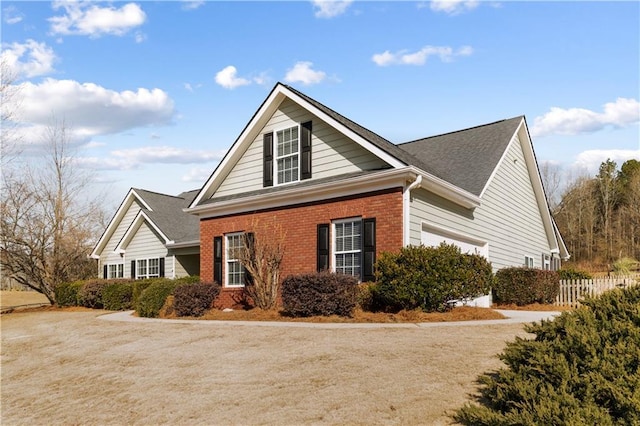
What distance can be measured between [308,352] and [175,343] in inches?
134

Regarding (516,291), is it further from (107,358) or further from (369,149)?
(107,358)

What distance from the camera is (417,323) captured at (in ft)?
37.2

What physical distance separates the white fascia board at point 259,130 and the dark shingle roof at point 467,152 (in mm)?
2873

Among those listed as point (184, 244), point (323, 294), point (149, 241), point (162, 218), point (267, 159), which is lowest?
point (323, 294)

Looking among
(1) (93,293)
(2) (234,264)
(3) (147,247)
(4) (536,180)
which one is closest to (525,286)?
(4) (536,180)

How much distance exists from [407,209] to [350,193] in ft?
6.01

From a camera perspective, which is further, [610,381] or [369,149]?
[369,149]

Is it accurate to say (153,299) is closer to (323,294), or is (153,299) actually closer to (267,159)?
(267,159)

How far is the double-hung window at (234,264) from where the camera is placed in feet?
59.7

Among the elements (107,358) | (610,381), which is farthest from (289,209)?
(610,381)

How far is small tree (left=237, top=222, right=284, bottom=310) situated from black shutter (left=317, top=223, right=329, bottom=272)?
1.30 m

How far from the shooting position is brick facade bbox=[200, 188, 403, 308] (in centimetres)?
1402

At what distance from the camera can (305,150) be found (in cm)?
1684

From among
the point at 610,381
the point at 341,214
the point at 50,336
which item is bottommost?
the point at 50,336
